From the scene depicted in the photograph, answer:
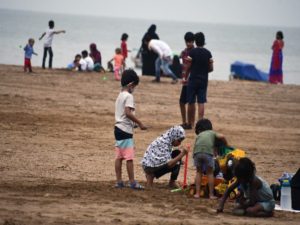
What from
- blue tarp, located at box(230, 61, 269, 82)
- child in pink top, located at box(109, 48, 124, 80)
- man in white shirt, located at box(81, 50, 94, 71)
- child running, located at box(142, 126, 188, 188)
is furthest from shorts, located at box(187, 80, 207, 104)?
blue tarp, located at box(230, 61, 269, 82)

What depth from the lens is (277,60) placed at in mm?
28531

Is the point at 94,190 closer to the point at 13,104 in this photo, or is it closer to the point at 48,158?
the point at 48,158

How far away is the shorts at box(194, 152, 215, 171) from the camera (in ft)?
37.5

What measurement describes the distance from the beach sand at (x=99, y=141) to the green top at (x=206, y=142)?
1.93 ft

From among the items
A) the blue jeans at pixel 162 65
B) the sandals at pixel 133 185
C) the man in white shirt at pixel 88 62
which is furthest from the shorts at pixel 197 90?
the man in white shirt at pixel 88 62

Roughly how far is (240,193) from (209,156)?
59cm

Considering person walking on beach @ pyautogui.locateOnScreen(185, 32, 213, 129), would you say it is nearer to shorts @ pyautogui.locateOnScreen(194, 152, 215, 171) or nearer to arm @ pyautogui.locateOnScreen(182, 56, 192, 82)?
arm @ pyautogui.locateOnScreen(182, 56, 192, 82)

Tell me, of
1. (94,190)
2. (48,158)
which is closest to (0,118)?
(48,158)

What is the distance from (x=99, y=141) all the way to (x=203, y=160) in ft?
15.7

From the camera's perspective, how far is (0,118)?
1775 centimetres

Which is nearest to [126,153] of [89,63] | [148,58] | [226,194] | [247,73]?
[226,194]

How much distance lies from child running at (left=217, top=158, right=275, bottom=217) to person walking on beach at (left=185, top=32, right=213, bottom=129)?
5996 mm

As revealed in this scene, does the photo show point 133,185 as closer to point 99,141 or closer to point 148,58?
point 99,141

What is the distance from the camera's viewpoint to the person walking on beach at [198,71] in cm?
1666
